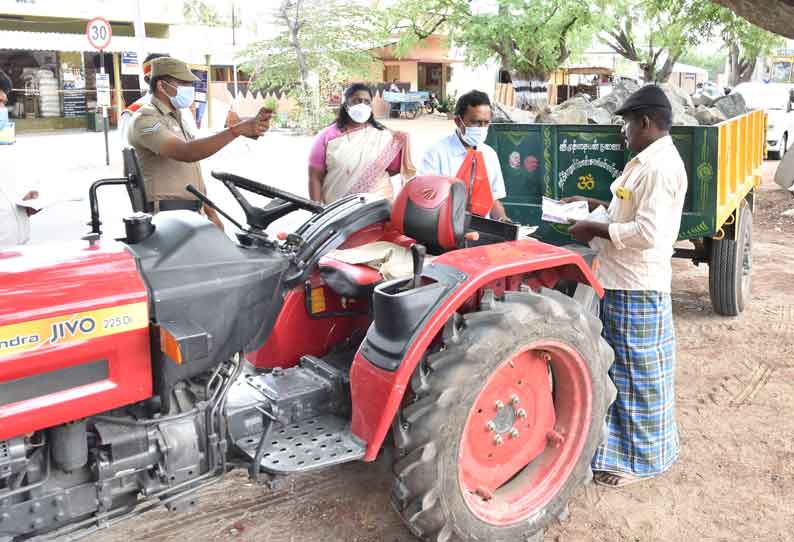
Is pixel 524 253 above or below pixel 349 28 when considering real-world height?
below

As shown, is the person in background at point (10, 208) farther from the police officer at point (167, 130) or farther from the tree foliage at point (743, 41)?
the tree foliage at point (743, 41)

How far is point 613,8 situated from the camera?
776 inches

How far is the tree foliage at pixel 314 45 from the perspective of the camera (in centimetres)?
2528

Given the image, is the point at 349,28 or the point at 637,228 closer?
the point at 637,228

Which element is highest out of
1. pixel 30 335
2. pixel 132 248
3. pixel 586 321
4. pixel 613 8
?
pixel 613 8

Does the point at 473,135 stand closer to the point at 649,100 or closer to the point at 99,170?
the point at 649,100

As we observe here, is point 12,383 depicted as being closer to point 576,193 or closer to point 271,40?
point 576,193

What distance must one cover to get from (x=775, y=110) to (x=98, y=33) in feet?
43.5

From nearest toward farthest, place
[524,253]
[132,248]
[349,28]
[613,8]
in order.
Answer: [132,248]
[524,253]
[613,8]
[349,28]

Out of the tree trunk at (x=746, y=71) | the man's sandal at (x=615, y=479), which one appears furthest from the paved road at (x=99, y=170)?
the tree trunk at (x=746, y=71)

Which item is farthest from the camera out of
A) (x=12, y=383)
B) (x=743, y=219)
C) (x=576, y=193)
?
(x=743, y=219)

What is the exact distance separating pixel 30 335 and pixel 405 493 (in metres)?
1.27

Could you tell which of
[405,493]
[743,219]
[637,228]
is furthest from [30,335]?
[743,219]

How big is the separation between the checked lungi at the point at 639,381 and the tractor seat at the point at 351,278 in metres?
1.17
